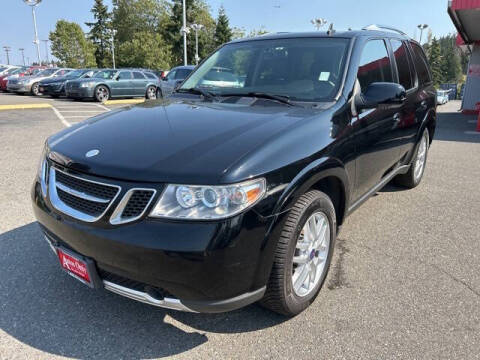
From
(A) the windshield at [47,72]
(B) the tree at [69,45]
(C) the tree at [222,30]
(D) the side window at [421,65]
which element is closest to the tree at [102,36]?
(B) the tree at [69,45]

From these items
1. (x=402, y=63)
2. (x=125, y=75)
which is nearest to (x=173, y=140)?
(x=402, y=63)

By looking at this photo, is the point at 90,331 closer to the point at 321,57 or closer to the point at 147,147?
the point at 147,147

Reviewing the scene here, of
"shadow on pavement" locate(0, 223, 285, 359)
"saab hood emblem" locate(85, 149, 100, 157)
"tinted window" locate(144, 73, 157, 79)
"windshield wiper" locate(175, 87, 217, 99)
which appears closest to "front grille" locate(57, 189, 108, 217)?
"saab hood emblem" locate(85, 149, 100, 157)

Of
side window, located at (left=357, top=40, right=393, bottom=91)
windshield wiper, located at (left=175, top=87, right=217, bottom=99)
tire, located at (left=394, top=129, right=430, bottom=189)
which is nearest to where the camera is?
side window, located at (left=357, top=40, right=393, bottom=91)

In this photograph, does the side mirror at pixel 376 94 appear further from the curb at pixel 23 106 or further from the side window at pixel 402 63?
the curb at pixel 23 106

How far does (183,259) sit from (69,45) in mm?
71362

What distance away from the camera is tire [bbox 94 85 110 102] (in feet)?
57.4

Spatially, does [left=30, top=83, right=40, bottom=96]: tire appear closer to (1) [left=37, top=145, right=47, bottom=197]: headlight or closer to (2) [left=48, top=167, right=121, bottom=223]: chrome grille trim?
(1) [left=37, top=145, right=47, bottom=197]: headlight

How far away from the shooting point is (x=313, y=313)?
2.60 metres

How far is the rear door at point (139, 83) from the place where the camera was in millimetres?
18689

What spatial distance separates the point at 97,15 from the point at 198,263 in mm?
77385

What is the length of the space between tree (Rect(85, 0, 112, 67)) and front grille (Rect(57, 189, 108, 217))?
7370 cm

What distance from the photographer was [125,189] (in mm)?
2010

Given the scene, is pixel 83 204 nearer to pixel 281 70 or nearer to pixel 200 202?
pixel 200 202
